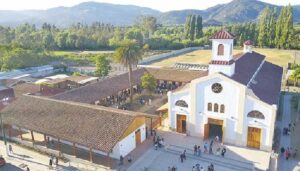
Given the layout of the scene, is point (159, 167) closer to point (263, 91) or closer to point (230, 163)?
point (230, 163)

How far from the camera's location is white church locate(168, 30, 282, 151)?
28797 millimetres

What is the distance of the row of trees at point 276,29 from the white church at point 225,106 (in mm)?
70145

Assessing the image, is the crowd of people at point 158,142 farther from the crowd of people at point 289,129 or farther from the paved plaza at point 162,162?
the crowd of people at point 289,129

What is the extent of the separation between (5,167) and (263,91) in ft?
91.5

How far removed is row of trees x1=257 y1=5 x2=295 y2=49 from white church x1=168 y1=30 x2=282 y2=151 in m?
70.1

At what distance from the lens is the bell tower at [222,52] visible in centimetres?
3070

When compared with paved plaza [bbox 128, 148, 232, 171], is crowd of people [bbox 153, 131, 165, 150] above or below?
above

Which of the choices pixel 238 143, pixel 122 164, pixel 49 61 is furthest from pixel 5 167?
pixel 49 61

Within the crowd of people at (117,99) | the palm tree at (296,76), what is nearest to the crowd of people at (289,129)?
the palm tree at (296,76)

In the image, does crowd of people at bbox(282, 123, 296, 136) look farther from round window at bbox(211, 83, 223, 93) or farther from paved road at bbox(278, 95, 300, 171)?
round window at bbox(211, 83, 223, 93)

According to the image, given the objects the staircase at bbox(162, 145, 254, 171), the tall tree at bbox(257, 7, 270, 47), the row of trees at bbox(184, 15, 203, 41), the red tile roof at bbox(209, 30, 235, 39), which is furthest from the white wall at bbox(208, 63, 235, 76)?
the row of trees at bbox(184, 15, 203, 41)

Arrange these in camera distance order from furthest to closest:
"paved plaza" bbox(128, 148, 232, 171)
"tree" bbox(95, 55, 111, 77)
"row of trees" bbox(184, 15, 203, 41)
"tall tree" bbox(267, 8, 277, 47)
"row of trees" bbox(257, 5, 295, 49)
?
"row of trees" bbox(184, 15, 203, 41) → "tall tree" bbox(267, 8, 277, 47) → "row of trees" bbox(257, 5, 295, 49) → "tree" bbox(95, 55, 111, 77) → "paved plaza" bbox(128, 148, 232, 171)

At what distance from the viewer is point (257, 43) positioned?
107 metres

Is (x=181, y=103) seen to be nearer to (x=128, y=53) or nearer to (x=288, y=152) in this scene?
(x=288, y=152)
